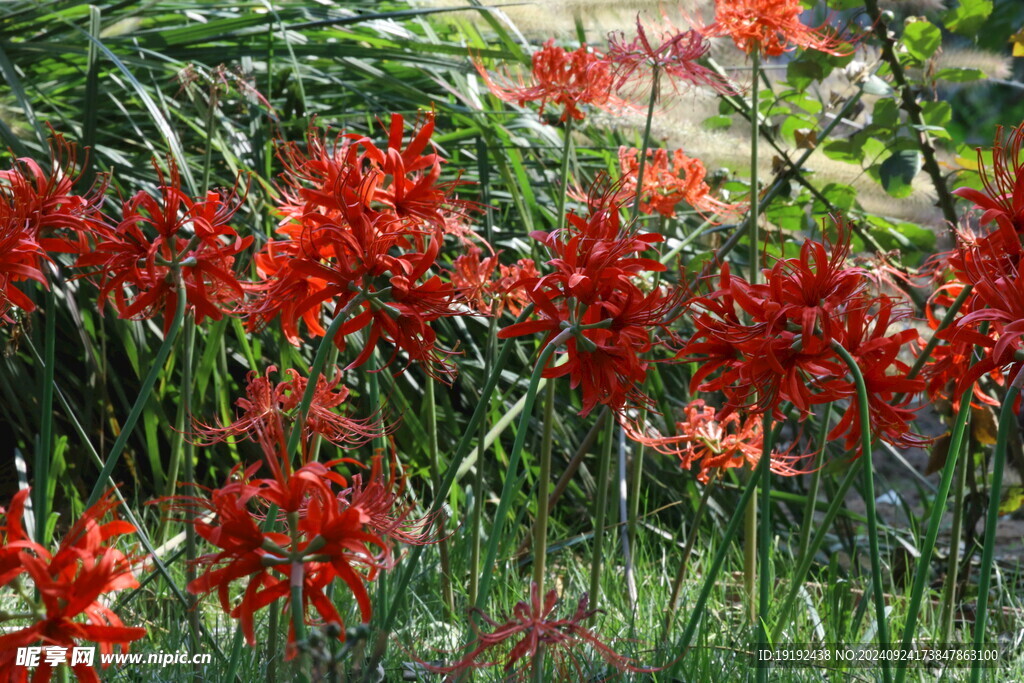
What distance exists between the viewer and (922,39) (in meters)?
2.17

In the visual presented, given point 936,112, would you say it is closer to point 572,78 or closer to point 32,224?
point 572,78

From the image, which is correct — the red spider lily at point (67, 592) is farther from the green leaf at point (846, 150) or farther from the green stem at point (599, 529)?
the green leaf at point (846, 150)

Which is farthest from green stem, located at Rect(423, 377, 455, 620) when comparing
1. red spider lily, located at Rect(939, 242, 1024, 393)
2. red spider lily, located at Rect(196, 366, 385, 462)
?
red spider lily, located at Rect(939, 242, 1024, 393)

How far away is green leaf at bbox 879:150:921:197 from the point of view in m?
2.19

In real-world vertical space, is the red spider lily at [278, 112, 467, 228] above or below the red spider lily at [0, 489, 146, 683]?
above

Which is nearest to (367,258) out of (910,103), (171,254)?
(171,254)

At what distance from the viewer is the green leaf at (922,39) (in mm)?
2154

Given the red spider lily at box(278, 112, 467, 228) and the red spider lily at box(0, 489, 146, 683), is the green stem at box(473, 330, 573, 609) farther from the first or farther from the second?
the red spider lily at box(0, 489, 146, 683)

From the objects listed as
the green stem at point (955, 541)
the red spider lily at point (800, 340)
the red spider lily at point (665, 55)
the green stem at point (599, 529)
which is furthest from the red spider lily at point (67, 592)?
the red spider lily at point (665, 55)

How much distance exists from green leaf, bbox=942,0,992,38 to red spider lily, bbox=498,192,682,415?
4.81 feet

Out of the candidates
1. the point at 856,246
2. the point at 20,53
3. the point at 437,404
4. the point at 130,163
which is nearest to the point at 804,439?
the point at 856,246

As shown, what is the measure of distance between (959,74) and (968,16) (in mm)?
125

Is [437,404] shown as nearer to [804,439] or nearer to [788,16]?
[804,439]

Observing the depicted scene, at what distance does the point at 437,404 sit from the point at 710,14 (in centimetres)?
122
